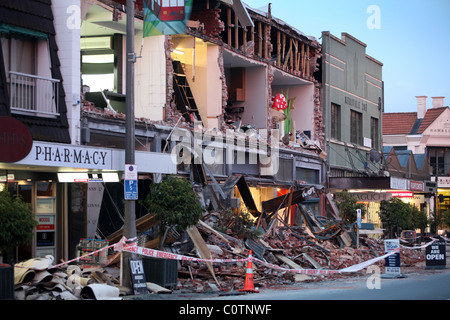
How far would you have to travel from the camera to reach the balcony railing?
19.0 meters

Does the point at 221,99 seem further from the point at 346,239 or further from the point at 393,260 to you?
the point at 393,260

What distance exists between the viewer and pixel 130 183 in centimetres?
1722

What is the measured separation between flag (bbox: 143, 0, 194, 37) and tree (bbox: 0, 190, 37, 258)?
9597 millimetres

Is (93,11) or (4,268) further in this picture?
(93,11)

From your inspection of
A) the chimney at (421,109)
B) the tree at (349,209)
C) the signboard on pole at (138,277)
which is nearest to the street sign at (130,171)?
the signboard on pole at (138,277)

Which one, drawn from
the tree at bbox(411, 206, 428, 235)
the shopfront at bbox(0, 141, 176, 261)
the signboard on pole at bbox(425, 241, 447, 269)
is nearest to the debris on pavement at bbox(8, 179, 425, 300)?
the shopfront at bbox(0, 141, 176, 261)

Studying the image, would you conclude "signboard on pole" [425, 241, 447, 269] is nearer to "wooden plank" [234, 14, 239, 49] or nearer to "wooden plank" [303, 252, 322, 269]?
"wooden plank" [303, 252, 322, 269]

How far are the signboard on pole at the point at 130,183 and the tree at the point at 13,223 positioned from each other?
2284mm

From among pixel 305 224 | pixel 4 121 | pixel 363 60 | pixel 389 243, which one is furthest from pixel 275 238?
pixel 363 60

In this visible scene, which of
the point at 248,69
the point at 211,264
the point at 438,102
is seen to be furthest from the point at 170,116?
the point at 438,102

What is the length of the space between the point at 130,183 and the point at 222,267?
4.74 m

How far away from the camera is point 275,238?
26.0 m

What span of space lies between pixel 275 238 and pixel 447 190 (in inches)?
1804
